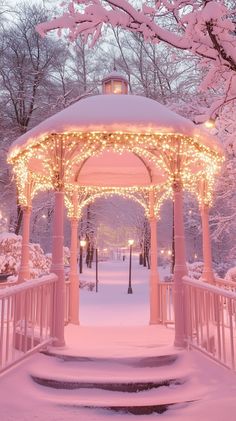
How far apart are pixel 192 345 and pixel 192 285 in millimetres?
951

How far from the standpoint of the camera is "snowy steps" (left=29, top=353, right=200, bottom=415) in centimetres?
498

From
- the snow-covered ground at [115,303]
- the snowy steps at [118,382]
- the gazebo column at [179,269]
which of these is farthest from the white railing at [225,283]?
the snowy steps at [118,382]

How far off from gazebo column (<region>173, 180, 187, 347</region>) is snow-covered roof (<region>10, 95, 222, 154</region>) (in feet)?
3.35

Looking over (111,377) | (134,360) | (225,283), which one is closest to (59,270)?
(134,360)

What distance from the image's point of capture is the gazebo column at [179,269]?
6.71 meters

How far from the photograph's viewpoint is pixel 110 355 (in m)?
6.07

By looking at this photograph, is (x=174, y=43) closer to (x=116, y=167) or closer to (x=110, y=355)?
(x=110, y=355)

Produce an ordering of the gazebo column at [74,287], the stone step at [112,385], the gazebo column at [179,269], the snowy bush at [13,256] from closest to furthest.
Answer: the stone step at [112,385] → the gazebo column at [179,269] → the gazebo column at [74,287] → the snowy bush at [13,256]

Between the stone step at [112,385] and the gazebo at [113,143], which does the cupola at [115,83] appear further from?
the stone step at [112,385]

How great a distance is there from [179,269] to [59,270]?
2.11 metres

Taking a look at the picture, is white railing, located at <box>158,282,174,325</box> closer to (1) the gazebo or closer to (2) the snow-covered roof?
(1) the gazebo

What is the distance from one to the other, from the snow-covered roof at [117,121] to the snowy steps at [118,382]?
12.0 feet

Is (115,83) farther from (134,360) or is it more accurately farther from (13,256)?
(13,256)

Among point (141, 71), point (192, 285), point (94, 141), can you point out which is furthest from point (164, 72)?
point (192, 285)
